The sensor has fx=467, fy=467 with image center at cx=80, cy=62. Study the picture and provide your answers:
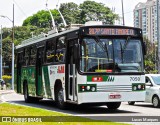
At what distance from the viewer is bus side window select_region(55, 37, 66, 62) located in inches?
722

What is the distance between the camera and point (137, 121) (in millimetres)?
14203

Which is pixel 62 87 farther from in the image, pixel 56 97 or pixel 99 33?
pixel 99 33

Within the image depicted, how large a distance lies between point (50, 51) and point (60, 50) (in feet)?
4.84

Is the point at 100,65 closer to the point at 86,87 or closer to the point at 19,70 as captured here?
the point at 86,87

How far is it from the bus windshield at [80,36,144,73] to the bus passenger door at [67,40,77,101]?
776 millimetres

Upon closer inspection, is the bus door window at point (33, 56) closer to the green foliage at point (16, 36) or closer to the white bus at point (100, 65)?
the white bus at point (100, 65)

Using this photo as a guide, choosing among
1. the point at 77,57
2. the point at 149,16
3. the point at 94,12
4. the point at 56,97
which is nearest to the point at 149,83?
the point at 56,97

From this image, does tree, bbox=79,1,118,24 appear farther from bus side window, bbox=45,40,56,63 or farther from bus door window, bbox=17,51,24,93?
bus side window, bbox=45,40,56,63

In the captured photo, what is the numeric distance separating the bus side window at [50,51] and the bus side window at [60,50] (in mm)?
539

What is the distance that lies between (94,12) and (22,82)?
55.9 meters

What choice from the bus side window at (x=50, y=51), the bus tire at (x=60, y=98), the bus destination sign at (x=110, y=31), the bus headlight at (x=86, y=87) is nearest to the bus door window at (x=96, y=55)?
the bus destination sign at (x=110, y=31)

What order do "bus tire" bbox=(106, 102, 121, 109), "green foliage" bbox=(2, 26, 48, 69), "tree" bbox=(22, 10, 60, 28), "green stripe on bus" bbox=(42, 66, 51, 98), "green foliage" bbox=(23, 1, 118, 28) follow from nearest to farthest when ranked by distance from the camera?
"bus tire" bbox=(106, 102, 121, 109) < "green stripe on bus" bbox=(42, 66, 51, 98) < "green foliage" bbox=(23, 1, 118, 28) < "green foliage" bbox=(2, 26, 48, 69) < "tree" bbox=(22, 10, 60, 28)

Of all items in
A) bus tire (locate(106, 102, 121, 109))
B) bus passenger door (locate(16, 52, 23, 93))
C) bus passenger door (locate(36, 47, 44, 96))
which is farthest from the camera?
bus passenger door (locate(16, 52, 23, 93))

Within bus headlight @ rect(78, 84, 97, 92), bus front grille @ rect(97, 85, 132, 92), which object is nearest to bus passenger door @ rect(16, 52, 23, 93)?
bus headlight @ rect(78, 84, 97, 92)
